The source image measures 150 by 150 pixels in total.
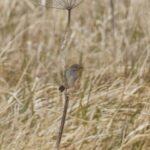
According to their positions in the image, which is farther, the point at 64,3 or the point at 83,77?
the point at 83,77

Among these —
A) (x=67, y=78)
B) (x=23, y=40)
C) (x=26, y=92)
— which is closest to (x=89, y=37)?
(x=23, y=40)

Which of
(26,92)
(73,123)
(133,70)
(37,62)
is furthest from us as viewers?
(37,62)

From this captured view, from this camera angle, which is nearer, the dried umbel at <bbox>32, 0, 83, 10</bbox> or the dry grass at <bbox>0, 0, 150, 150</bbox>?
the dried umbel at <bbox>32, 0, 83, 10</bbox>

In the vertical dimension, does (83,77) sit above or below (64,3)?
below

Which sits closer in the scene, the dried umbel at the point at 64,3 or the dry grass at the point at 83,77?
the dried umbel at the point at 64,3

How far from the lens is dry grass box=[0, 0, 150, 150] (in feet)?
11.0

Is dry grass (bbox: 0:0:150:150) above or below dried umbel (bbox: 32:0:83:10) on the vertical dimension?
below

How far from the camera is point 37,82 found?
4000 millimetres

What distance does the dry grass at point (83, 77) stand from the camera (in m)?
3.36

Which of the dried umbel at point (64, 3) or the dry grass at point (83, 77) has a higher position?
the dried umbel at point (64, 3)

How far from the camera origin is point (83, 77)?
4219mm

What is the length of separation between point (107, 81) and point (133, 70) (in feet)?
0.63

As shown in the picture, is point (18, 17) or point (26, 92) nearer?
point (26, 92)

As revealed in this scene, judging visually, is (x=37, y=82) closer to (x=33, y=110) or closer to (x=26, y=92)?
(x=26, y=92)
